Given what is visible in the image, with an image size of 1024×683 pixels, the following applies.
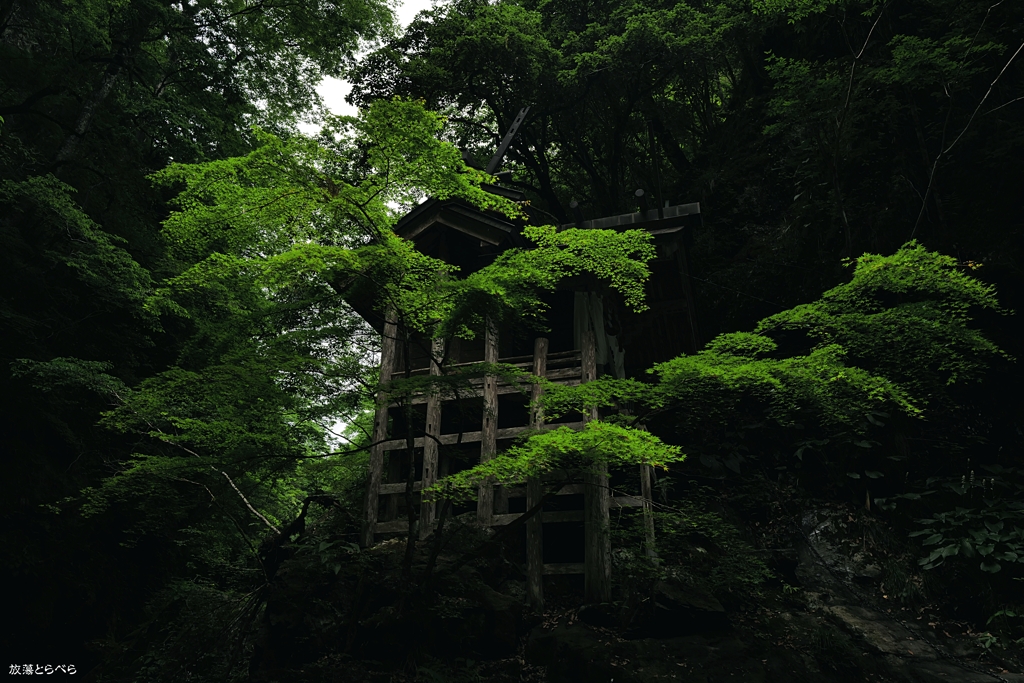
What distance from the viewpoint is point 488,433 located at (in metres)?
9.76

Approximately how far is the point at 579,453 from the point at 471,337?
2.01m

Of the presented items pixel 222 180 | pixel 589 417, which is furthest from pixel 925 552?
pixel 222 180

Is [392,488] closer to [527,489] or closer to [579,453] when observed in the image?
[527,489]

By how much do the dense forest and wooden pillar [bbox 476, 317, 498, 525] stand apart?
0.59 meters

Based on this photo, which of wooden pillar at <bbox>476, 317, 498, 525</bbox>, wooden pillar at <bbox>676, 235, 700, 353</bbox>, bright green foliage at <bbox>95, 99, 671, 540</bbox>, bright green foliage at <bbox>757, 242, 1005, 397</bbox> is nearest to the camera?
bright green foliage at <bbox>95, 99, 671, 540</bbox>

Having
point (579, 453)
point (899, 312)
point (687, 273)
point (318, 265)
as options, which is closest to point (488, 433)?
point (579, 453)

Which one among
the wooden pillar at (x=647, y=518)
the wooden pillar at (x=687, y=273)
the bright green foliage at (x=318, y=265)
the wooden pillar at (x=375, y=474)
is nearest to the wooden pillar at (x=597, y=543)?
the wooden pillar at (x=647, y=518)

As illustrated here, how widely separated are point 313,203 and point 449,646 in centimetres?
579

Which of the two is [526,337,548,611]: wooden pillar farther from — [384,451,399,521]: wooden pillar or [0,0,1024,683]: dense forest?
[384,451,399,521]: wooden pillar

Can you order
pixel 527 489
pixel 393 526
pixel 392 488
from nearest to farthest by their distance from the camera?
pixel 527 489 < pixel 393 526 < pixel 392 488

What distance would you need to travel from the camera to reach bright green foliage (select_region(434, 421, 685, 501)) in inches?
266

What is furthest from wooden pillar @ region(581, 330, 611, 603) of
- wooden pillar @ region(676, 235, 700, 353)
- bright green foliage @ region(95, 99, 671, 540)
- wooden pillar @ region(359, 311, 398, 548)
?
wooden pillar @ region(676, 235, 700, 353)

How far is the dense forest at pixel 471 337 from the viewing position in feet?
24.2

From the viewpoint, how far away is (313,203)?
701 centimetres
